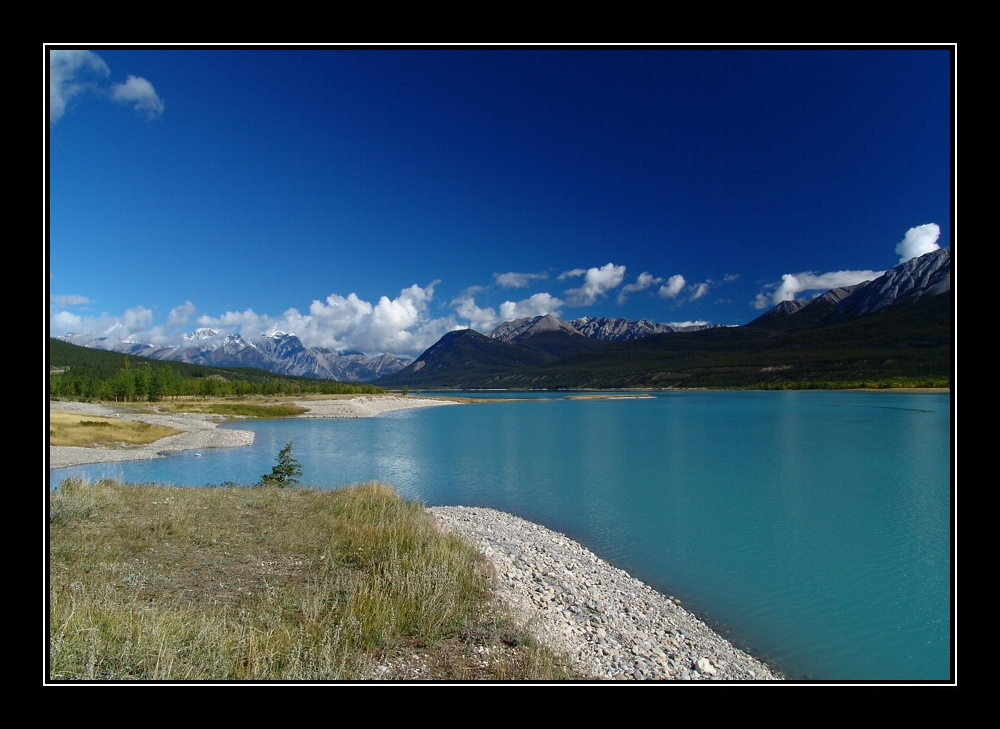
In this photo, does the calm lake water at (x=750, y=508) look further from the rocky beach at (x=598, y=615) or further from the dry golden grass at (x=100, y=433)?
the dry golden grass at (x=100, y=433)

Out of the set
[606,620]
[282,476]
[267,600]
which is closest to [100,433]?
[282,476]

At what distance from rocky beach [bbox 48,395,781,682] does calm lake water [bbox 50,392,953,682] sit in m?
0.89

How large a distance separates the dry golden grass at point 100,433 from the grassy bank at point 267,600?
26.5m

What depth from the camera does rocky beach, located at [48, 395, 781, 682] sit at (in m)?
6.51

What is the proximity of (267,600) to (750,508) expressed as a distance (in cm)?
1752

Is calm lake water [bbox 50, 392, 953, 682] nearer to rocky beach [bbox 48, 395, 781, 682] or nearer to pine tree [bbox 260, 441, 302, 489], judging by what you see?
rocky beach [bbox 48, 395, 781, 682]

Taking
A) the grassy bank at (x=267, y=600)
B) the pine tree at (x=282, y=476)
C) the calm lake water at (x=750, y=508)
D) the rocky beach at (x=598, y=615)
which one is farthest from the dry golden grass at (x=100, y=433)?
the rocky beach at (x=598, y=615)

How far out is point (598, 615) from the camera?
8062mm

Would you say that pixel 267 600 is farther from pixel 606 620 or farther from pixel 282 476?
pixel 282 476
